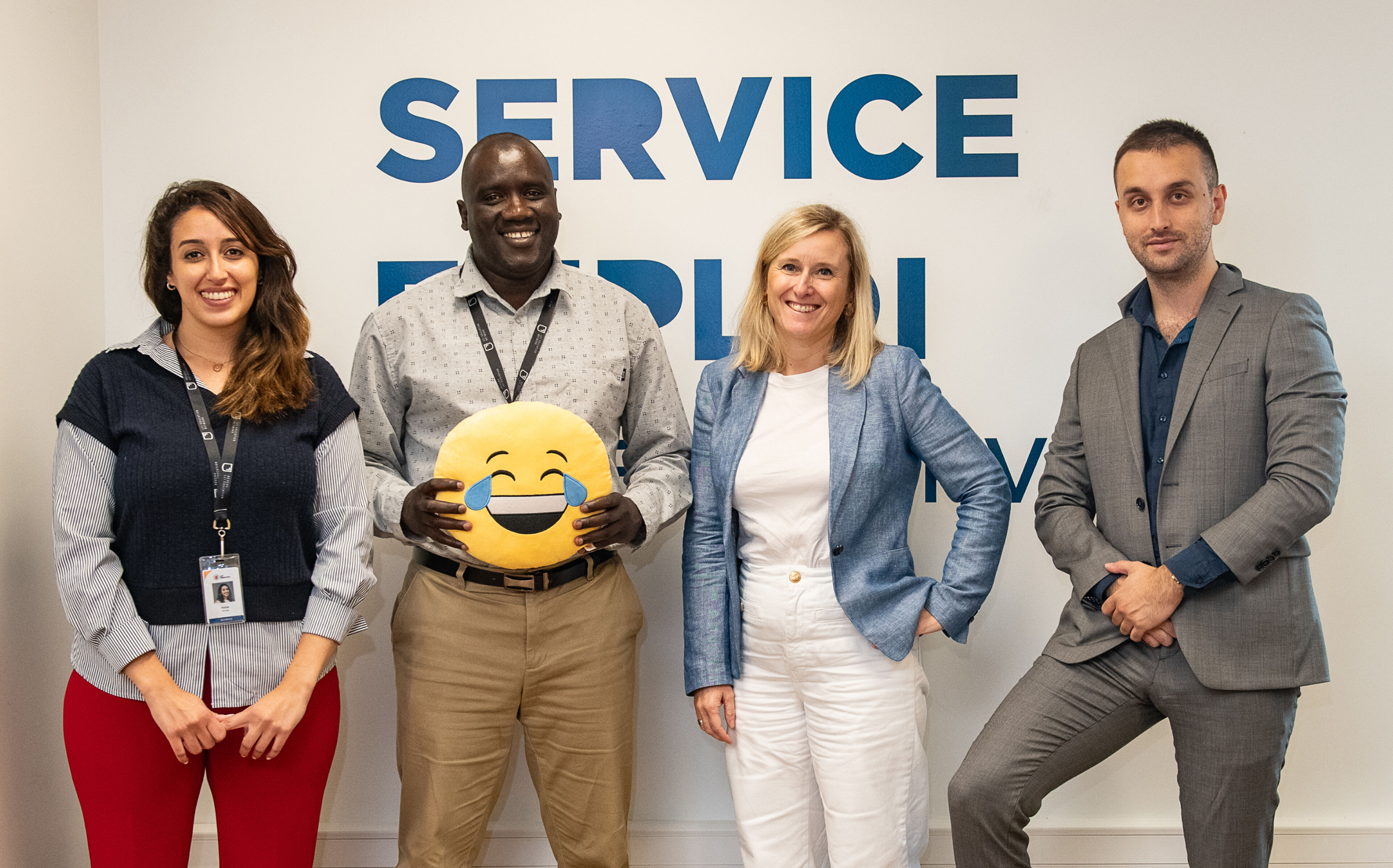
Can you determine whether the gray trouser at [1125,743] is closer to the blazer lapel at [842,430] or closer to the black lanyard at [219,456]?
the blazer lapel at [842,430]

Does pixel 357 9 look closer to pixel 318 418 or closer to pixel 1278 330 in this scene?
pixel 318 418

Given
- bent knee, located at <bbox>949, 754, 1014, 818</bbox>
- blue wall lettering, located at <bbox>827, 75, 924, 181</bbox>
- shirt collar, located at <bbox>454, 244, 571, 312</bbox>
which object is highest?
blue wall lettering, located at <bbox>827, 75, 924, 181</bbox>

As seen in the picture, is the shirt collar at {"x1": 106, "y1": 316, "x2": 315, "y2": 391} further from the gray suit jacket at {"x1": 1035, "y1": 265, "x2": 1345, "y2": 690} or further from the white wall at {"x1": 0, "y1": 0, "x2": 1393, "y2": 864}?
the gray suit jacket at {"x1": 1035, "y1": 265, "x2": 1345, "y2": 690}

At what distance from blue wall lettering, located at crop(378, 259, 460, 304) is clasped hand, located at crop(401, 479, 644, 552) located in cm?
97

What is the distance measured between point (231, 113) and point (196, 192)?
109cm

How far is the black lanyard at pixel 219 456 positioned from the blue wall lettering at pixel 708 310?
1382mm

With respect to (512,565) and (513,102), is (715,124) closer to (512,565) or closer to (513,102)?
(513,102)

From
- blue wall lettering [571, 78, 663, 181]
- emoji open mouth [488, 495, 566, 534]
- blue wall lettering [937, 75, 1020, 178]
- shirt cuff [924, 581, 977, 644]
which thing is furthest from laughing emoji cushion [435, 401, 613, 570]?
blue wall lettering [937, 75, 1020, 178]

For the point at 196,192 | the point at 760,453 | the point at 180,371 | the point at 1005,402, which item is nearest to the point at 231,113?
the point at 196,192

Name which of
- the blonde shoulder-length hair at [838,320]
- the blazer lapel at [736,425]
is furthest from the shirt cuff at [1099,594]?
the blazer lapel at [736,425]

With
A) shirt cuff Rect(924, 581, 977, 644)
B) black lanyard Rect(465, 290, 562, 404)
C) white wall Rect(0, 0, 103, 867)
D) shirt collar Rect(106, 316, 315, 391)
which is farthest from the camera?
white wall Rect(0, 0, 103, 867)

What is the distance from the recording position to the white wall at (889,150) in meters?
2.79

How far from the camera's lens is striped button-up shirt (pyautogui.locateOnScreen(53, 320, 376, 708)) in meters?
1.78

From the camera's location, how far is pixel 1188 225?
2074 mm
